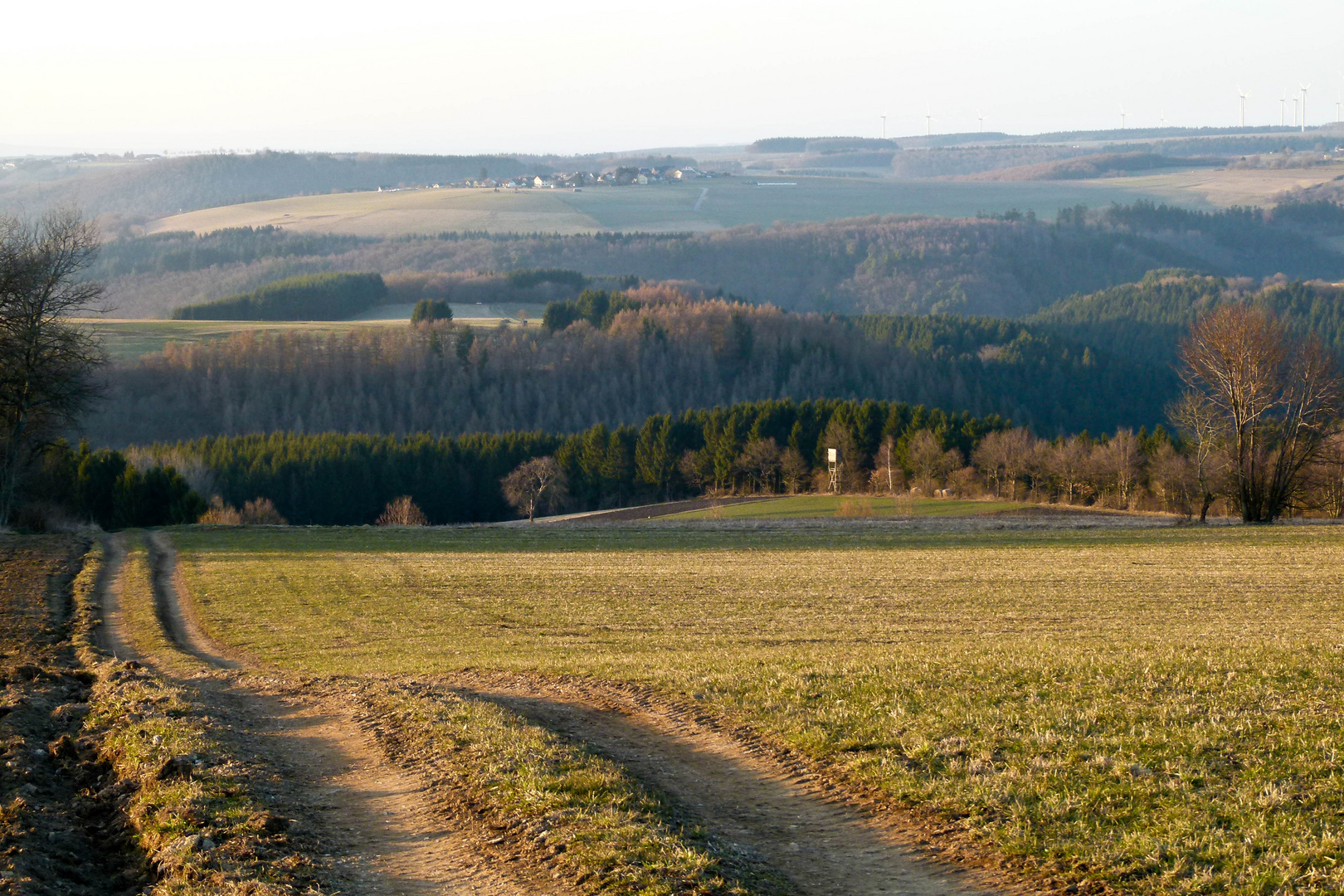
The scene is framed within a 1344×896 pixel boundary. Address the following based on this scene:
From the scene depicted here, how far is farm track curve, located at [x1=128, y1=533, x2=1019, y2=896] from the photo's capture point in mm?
8406

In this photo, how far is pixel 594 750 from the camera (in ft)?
37.6

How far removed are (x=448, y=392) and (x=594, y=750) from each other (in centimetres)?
13281

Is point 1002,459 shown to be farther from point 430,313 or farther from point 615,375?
point 430,313

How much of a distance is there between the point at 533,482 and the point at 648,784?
7519 cm

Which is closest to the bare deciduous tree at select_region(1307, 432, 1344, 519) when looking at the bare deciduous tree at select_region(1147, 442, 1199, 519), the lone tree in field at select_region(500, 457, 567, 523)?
the bare deciduous tree at select_region(1147, 442, 1199, 519)

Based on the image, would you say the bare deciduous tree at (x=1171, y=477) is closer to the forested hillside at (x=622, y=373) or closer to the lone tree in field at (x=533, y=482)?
the lone tree in field at (x=533, y=482)

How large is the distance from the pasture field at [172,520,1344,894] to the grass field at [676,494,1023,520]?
16.1 meters

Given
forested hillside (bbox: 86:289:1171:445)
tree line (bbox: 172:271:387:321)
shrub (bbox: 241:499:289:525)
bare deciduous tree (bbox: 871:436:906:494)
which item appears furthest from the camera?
tree line (bbox: 172:271:387:321)

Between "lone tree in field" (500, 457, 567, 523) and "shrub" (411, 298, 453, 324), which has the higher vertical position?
"shrub" (411, 298, 453, 324)

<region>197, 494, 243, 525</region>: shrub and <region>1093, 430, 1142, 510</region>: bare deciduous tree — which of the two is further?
<region>1093, 430, 1142, 510</region>: bare deciduous tree

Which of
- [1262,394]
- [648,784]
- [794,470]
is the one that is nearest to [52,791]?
[648,784]

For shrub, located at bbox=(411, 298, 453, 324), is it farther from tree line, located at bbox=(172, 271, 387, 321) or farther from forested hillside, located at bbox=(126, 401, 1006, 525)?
forested hillside, located at bbox=(126, 401, 1006, 525)

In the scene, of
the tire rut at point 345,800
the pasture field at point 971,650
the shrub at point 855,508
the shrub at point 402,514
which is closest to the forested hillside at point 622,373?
the shrub at point 402,514

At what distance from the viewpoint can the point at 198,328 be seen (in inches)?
6206
